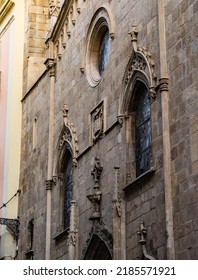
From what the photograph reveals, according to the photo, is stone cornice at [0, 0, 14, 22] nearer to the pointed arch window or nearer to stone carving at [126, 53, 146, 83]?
stone carving at [126, 53, 146, 83]

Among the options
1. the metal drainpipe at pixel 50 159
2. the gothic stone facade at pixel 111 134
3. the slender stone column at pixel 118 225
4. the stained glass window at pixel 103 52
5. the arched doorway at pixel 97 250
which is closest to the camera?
the gothic stone facade at pixel 111 134

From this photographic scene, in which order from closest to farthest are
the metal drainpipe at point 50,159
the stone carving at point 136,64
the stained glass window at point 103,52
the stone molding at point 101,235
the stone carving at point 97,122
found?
the stone carving at point 136,64, the stone molding at point 101,235, the stone carving at point 97,122, the stained glass window at point 103,52, the metal drainpipe at point 50,159

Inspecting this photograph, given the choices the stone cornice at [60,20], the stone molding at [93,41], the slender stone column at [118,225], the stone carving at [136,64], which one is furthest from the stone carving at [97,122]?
the stone cornice at [60,20]

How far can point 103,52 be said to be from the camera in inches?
836

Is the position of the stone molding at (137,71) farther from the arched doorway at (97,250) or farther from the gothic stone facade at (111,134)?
the arched doorway at (97,250)

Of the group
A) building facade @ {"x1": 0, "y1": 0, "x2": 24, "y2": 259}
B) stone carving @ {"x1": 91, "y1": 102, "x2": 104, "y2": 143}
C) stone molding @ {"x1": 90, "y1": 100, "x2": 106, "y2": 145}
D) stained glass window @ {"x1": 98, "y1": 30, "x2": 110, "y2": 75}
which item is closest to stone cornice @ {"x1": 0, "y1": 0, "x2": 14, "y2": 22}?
building facade @ {"x1": 0, "y1": 0, "x2": 24, "y2": 259}

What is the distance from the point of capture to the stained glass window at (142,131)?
Answer: 17297 mm

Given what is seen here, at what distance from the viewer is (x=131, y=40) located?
1833cm

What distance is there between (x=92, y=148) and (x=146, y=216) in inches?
162

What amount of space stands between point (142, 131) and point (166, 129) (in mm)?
1899

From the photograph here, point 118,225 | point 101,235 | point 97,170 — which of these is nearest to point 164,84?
point 118,225

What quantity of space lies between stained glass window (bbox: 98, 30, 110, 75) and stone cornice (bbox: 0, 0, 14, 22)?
9.84 metres

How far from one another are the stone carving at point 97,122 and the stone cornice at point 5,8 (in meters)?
11.5
